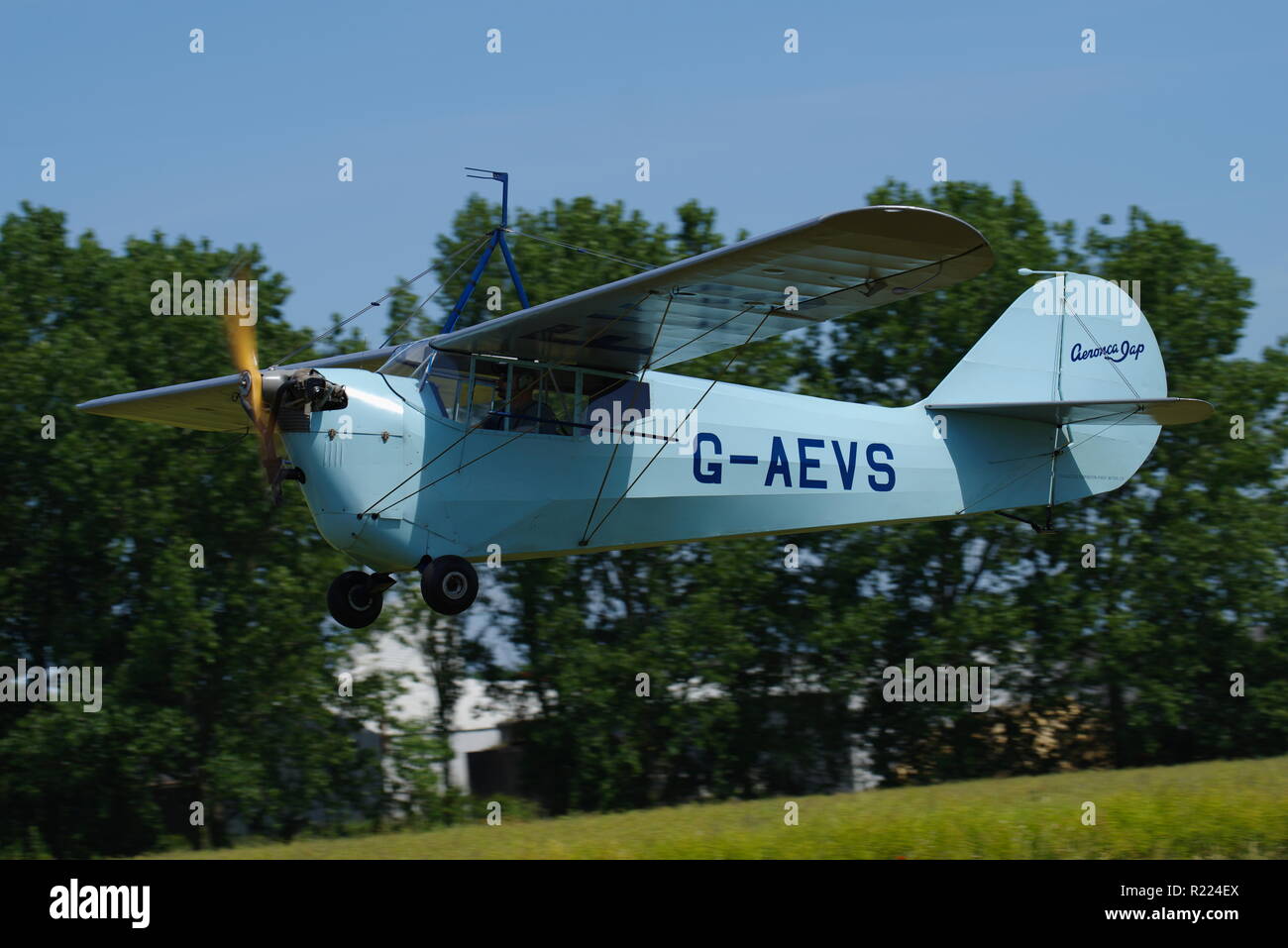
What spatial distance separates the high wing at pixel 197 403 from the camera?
1335 cm

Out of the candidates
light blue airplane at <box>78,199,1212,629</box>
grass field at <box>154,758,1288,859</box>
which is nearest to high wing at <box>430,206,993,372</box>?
light blue airplane at <box>78,199,1212,629</box>

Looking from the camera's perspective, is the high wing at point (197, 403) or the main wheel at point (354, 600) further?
the high wing at point (197, 403)

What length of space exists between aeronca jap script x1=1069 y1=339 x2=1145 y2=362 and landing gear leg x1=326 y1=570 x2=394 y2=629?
8.58 m

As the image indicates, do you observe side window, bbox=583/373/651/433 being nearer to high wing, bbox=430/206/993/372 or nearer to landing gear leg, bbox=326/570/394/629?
high wing, bbox=430/206/993/372

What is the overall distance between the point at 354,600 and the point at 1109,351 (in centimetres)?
926

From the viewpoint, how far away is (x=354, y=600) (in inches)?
447

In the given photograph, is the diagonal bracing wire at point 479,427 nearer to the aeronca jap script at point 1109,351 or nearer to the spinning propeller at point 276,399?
the spinning propeller at point 276,399

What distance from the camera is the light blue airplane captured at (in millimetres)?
10453

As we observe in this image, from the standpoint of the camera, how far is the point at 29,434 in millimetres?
26438

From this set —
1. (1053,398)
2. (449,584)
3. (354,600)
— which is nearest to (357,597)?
(354,600)

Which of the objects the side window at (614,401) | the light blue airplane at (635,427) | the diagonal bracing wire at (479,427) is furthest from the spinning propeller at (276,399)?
the side window at (614,401)

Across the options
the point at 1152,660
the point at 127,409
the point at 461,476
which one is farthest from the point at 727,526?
the point at 1152,660

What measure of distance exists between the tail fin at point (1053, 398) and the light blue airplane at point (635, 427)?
0.15 ft

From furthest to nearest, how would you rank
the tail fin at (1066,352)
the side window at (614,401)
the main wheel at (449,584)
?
the tail fin at (1066,352), the side window at (614,401), the main wheel at (449,584)
